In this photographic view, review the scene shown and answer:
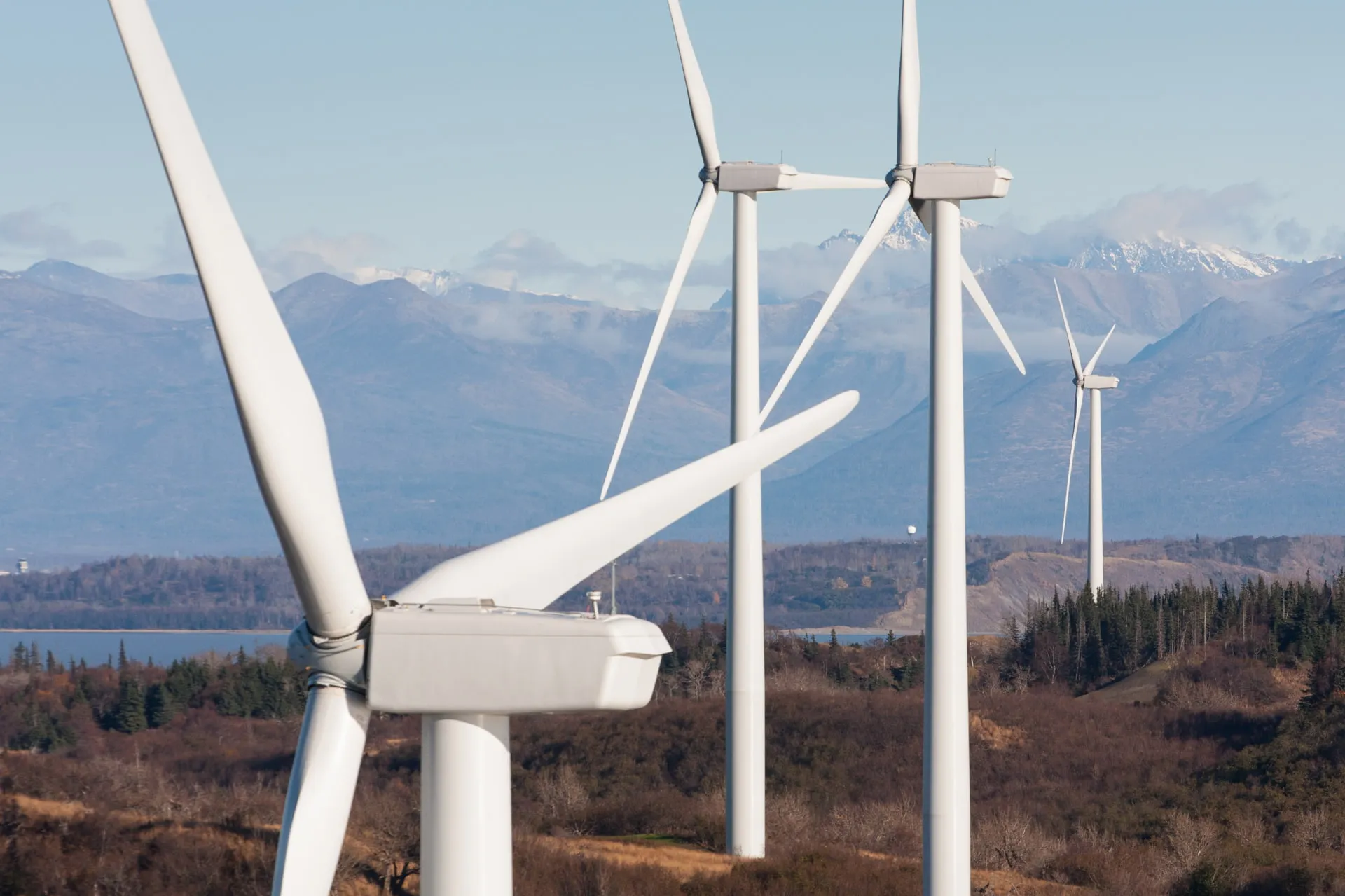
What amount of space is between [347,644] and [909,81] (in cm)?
3104

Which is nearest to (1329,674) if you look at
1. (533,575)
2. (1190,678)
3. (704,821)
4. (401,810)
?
(1190,678)

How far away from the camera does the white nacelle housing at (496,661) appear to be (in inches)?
765

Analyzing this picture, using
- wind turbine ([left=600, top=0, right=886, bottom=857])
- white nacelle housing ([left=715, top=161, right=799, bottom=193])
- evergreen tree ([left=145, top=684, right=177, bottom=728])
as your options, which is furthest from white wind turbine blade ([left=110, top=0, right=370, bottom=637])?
evergreen tree ([left=145, top=684, right=177, bottom=728])

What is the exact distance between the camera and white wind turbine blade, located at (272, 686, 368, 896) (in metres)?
20.1

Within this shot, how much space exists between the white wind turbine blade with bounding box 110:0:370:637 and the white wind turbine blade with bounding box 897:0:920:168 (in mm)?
28578

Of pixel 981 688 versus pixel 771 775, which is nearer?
pixel 771 775

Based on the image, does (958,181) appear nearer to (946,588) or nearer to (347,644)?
(946,588)

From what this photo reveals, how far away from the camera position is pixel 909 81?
156ft

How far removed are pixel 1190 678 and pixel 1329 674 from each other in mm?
18789

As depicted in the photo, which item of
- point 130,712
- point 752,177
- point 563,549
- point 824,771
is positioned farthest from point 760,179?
point 130,712

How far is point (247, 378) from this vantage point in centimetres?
1894

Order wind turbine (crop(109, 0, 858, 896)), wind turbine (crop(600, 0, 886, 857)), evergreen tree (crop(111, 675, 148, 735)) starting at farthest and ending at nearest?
1. evergreen tree (crop(111, 675, 148, 735))
2. wind turbine (crop(600, 0, 886, 857))
3. wind turbine (crop(109, 0, 858, 896))

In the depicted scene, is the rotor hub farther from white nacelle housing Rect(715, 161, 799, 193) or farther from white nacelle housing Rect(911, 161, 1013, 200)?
white nacelle housing Rect(715, 161, 799, 193)

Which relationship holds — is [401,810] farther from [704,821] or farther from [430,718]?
[430,718]
